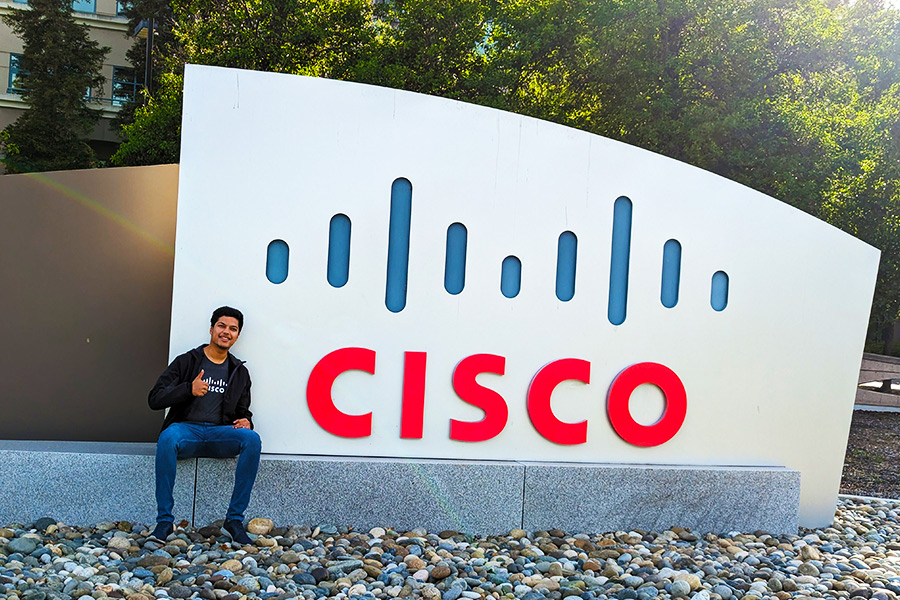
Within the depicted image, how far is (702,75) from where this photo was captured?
14.0 m

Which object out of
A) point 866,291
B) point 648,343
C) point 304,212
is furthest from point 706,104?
point 304,212

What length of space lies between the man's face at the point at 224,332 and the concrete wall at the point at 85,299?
104 cm

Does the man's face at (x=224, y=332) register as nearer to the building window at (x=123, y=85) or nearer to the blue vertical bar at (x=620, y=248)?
the blue vertical bar at (x=620, y=248)

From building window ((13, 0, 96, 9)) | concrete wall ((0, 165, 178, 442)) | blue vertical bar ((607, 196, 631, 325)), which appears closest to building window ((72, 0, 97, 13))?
building window ((13, 0, 96, 9))

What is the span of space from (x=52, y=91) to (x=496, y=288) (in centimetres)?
2549

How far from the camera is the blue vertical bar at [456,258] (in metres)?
6.19

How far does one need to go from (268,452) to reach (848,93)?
42.0 feet

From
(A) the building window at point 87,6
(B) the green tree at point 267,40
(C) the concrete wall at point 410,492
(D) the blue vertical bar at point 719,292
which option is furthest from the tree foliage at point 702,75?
(A) the building window at point 87,6

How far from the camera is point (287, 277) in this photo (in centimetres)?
599

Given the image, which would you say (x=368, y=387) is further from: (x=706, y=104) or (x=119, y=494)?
(x=706, y=104)

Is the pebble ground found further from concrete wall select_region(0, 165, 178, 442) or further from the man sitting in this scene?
A: concrete wall select_region(0, 165, 178, 442)

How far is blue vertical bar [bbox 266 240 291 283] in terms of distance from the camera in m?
5.99

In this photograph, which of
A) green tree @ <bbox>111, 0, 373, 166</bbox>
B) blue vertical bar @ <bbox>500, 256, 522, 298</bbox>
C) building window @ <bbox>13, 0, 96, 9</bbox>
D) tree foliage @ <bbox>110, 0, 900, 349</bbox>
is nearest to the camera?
blue vertical bar @ <bbox>500, 256, 522, 298</bbox>

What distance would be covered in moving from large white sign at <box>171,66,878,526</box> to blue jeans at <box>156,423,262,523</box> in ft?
1.51
